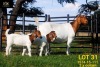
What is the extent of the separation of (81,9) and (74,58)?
2756cm

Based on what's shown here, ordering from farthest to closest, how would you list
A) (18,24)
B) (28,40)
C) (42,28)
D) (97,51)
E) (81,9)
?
(81,9)
(18,24)
(97,51)
(42,28)
(28,40)

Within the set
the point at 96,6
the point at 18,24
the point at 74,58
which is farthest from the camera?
the point at 96,6

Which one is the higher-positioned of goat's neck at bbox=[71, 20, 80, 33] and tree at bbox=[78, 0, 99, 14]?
goat's neck at bbox=[71, 20, 80, 33]

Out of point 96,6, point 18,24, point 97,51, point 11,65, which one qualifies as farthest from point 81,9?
point 11,65

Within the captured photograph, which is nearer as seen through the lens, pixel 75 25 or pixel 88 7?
pixel 75 25

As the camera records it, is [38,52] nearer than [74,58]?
No

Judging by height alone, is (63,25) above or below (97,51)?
above

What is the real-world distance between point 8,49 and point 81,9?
86.5 feet

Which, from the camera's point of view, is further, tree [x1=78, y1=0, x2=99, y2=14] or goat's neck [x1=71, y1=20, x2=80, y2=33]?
tree [x1=78, y1=0, x2=99, y2=14]

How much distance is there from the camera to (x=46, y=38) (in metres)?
16.2

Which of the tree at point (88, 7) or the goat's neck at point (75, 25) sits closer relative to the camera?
the goat's neck at point (75, 25)

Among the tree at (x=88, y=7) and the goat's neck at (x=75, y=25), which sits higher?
the goat's neck at (x=75, y=25)

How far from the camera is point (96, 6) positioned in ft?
126

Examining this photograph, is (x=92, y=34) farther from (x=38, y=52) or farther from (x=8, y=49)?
(x=8, y=49)
